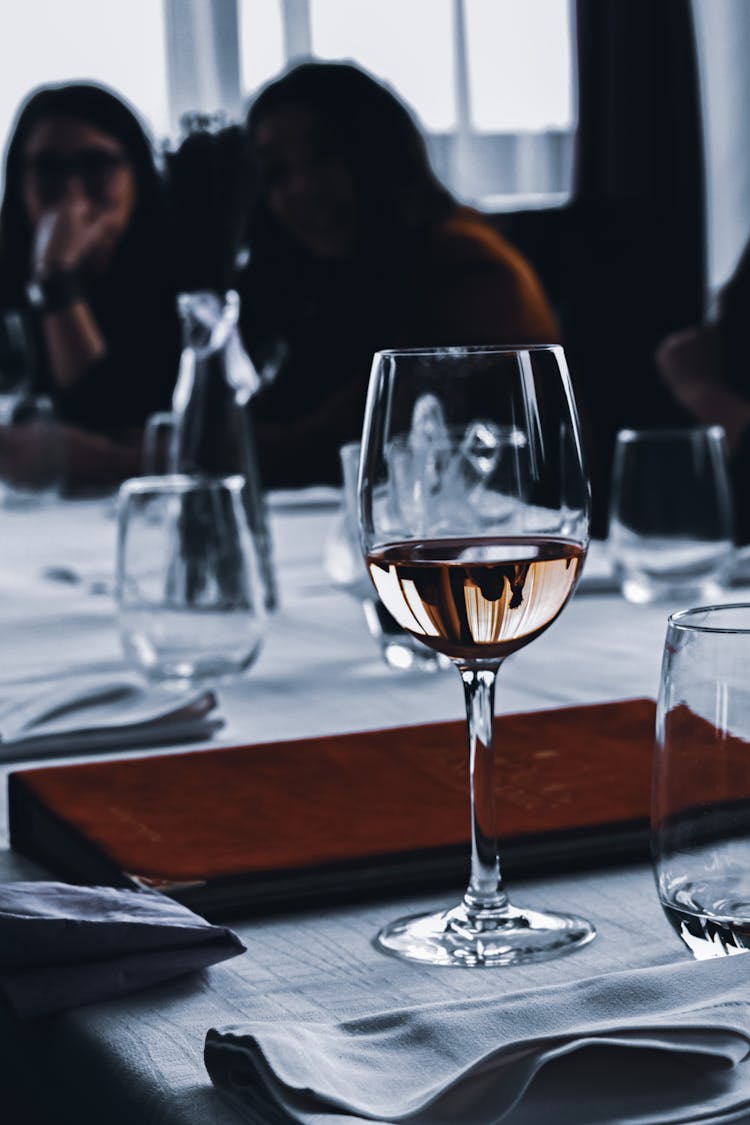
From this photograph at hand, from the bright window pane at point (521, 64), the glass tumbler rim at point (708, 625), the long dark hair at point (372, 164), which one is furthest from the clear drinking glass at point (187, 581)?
the bright window pane at point (521, 64)

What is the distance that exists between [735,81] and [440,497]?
12.5 ft

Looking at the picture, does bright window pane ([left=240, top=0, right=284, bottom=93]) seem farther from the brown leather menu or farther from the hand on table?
the brown leather menu

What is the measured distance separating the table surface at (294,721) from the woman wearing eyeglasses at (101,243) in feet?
4.03

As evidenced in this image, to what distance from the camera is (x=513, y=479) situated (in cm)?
56

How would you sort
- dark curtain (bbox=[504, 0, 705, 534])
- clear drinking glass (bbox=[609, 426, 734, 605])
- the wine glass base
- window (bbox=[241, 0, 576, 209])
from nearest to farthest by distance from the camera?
the wine glass base < clear drinking glass (bbox=[609, 426, 734, 605]) < dark curtain (bbox=[504, 0, 705, 534]) < window (bbox=[241, 0, 576, 209])

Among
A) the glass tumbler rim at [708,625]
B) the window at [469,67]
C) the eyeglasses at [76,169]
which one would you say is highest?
the window at [469,67]

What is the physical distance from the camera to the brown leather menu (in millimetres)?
582

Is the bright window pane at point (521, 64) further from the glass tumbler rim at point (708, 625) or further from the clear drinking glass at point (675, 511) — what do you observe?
the glass tumbler rim at point (708, 625)

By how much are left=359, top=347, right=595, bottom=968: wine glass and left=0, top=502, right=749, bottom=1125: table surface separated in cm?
2

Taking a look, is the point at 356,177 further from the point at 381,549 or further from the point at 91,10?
the point at 381,549

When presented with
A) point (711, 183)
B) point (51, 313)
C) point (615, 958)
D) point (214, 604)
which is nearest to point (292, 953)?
point (615, 958)

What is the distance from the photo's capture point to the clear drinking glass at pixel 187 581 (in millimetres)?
942

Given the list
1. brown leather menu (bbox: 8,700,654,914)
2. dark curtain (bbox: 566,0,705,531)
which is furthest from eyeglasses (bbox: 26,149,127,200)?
brown leather menu (bbox: 8,700,654,914)

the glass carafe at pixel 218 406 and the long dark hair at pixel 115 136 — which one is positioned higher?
the long dark hair at pixel 115 136
